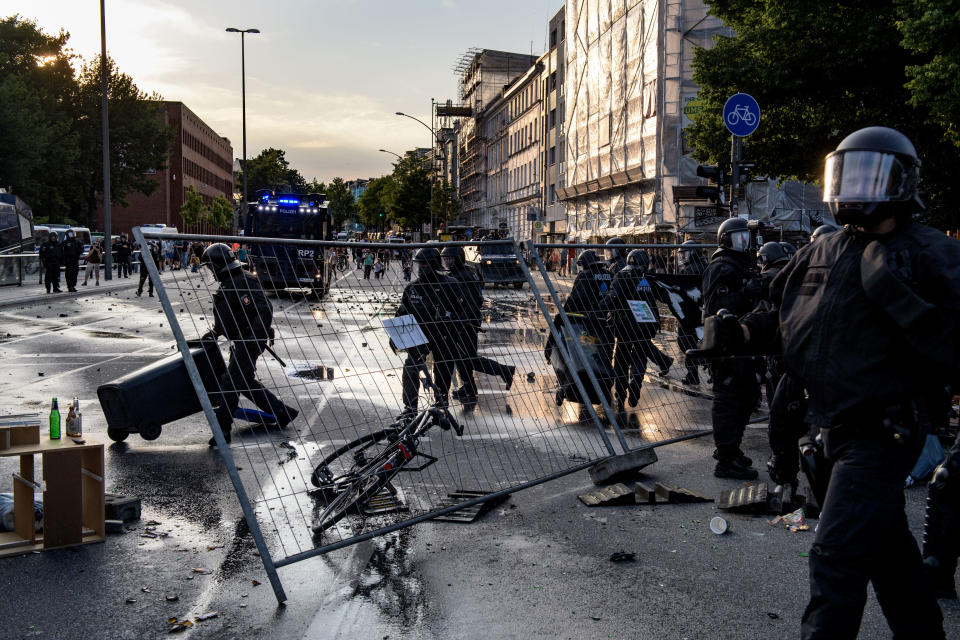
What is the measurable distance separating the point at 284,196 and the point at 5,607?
28.0 meters

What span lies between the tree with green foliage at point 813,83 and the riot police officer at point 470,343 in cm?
1590

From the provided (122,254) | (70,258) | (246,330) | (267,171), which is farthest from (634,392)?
(267,171)

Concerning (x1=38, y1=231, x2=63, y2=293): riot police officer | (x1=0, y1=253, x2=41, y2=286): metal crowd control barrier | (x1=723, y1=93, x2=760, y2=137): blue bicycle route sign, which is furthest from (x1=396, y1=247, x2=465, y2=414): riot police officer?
(x1=0, y1=253, x2=41, y2=286): metal crowd control barrier

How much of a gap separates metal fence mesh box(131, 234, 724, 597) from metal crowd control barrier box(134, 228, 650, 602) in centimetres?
1

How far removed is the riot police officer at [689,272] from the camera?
297 inches

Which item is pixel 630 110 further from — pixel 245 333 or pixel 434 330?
pixel 245 333

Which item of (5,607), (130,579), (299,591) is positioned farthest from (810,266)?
(5,607)

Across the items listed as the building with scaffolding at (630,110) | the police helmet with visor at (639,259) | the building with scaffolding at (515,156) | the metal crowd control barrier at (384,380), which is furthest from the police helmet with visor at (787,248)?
the building with scaffolding at (515,156)

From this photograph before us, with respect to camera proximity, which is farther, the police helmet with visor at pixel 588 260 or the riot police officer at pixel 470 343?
the police helmet with visor at pixel 588 260

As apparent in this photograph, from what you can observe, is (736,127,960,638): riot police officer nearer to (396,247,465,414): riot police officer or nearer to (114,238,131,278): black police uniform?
(396,247,465,414): riot police officer

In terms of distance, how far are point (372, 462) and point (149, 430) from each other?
2780 millimetres

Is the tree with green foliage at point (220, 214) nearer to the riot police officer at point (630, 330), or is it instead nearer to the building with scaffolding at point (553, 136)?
the building with scaffolding at point (553, 136)

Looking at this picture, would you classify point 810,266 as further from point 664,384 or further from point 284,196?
point 284,196

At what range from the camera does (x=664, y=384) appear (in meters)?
7.16
